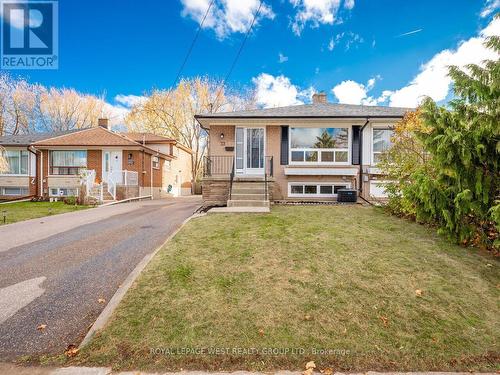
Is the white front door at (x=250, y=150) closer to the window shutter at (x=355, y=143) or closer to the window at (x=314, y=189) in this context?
the window at (x=314, y=189)

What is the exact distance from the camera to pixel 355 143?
35.0 ft

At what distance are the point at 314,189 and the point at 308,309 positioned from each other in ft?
27.5

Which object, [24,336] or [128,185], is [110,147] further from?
[24,336]

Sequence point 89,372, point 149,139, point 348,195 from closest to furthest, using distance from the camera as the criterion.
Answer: point 89,372 → point 348,195 → point 149,139

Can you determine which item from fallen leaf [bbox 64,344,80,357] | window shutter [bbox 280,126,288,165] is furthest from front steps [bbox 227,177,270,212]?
fallen leaf [bbox 64,344,80,357]

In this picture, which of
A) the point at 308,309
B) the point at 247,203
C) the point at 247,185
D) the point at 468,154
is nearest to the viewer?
the point at 308,309

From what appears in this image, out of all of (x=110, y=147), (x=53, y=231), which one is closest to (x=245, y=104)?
(x=110, y=147)

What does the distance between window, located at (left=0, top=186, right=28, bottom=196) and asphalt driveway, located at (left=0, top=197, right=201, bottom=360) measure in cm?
1245

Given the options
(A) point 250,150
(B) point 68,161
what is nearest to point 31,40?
(B) point 68,161

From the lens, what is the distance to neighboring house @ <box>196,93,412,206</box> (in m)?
10.5

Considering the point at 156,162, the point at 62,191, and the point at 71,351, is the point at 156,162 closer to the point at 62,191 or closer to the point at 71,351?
the point at 62,191

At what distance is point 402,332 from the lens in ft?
8.30

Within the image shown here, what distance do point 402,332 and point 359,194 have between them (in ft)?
29.1

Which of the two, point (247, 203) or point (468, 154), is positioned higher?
point (468, 154)
